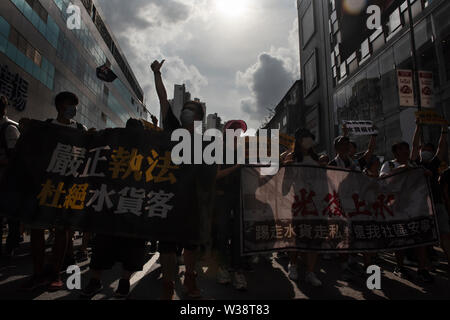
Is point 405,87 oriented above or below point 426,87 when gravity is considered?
above

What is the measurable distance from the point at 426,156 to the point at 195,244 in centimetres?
417

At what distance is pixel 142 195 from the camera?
10.5 ft

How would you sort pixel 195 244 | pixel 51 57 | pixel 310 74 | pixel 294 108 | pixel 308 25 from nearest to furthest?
pixel 195 244
pixel 51 57
pixel 310 74
pixel 308 25
pixel 294 108

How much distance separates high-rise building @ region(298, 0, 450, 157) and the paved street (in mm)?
11552

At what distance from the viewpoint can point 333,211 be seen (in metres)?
3.89

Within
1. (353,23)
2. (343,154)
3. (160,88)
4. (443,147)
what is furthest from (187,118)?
(353,23)

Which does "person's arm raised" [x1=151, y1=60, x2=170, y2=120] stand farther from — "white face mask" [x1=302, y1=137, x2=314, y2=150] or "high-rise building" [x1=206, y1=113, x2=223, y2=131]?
"high-rise building" [x1=206, y1=113, x2=223, y2=131]

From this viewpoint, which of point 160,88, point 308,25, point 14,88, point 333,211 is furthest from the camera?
point 308,25

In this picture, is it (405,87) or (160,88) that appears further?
(405,87)

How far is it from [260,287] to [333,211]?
1.32m

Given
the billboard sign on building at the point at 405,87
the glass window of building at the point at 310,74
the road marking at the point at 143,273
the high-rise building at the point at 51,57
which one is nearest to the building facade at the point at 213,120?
the high-rise building at the point at 51,57

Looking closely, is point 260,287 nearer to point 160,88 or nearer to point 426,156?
point 160,88

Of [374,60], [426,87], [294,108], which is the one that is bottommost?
[426,87]

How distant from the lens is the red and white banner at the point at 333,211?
3.59 meters
